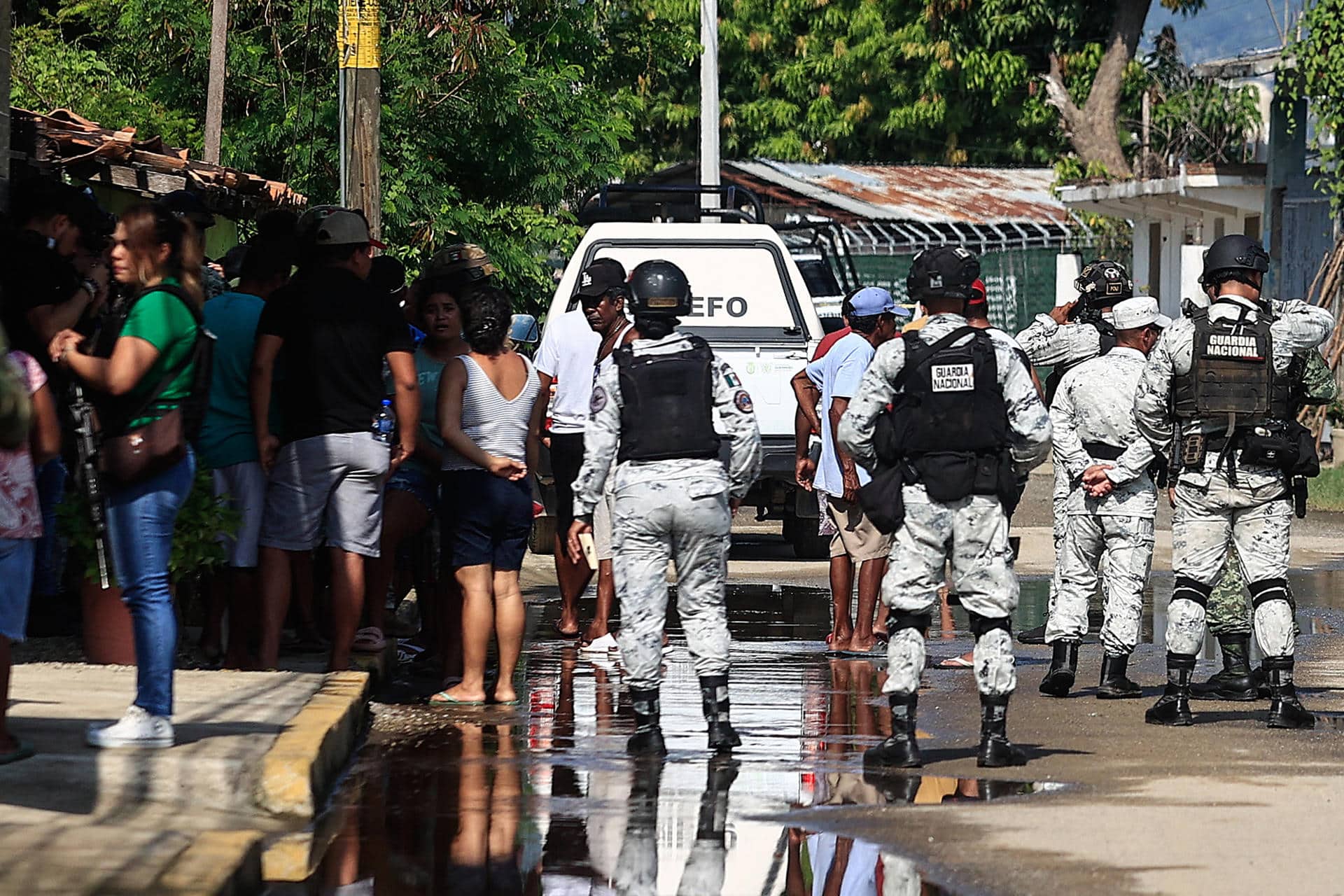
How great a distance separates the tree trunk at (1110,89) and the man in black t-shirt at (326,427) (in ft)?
104

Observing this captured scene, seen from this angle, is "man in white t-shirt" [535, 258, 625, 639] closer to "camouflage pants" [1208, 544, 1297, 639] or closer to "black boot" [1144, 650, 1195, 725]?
"camouflage pants" [1208, 544, 1297, 639]

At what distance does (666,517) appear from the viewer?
7.75 m

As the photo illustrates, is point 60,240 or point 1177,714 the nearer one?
point 60,240

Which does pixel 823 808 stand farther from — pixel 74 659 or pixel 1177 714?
pixel 74 659

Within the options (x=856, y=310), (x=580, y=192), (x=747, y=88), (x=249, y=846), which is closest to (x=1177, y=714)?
(x=856, y=310)

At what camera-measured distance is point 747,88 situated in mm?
46969

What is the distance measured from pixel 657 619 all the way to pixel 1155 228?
2743 cm

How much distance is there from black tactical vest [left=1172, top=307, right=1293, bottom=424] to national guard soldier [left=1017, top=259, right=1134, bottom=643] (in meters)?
1.25

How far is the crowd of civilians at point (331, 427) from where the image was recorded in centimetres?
780

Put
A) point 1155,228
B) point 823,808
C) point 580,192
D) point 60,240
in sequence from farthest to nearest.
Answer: point 1155,228
point 580,192
point 60,240
point 823,808

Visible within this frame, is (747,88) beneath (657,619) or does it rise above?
above

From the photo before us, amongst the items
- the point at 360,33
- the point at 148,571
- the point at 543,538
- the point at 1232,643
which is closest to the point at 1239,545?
the point at 1232,643

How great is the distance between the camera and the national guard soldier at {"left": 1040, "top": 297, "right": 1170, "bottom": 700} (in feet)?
31.1

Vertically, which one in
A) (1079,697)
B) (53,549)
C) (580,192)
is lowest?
(1079,697)
